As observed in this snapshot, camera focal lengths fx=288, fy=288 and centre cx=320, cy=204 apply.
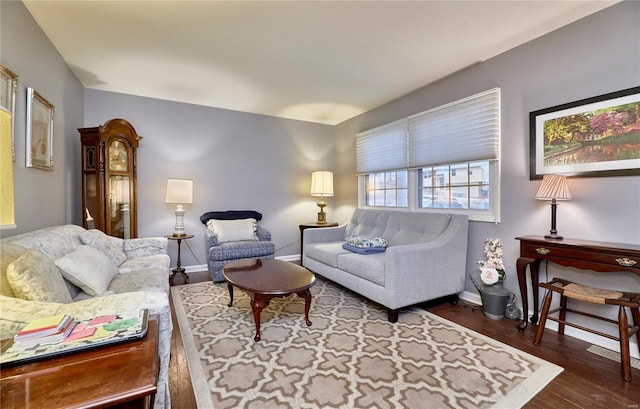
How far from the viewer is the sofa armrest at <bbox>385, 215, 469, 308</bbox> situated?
8.21 feet

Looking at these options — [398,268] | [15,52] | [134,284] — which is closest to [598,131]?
[398,268]

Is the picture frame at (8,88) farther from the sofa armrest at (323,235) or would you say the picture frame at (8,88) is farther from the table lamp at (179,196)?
the sofa armrest at (323,235)

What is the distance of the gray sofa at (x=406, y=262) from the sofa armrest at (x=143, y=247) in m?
1.76

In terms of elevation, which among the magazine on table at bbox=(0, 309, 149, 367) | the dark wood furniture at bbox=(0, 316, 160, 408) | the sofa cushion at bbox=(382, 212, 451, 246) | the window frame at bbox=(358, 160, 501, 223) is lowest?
the dark wood furniture at bbox=(0, 316, 160, 408)

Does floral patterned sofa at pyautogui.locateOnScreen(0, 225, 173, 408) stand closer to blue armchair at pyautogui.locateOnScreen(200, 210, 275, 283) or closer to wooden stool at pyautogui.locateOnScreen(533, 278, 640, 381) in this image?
blue armchair at pyautogui.locateOnScreen(200, 210, 275, 283)

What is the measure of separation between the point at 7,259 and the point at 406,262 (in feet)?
8.33

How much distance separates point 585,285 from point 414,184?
6.44 feet

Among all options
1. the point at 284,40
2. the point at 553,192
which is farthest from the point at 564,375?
the point at 284,40

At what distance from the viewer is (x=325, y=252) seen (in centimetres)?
344

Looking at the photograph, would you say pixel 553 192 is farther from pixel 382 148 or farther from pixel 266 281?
pixel 266 281

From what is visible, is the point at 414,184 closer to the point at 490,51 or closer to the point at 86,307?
the point at 490,51

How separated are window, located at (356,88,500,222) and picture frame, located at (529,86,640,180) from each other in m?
0.38

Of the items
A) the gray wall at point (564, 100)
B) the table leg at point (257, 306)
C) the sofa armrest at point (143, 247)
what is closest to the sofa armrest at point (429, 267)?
the gray wall at point (564, 100)

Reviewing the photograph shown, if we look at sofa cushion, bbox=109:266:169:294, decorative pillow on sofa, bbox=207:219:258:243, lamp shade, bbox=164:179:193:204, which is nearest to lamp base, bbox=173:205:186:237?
lamp shade, bbox=164:179:193:204
